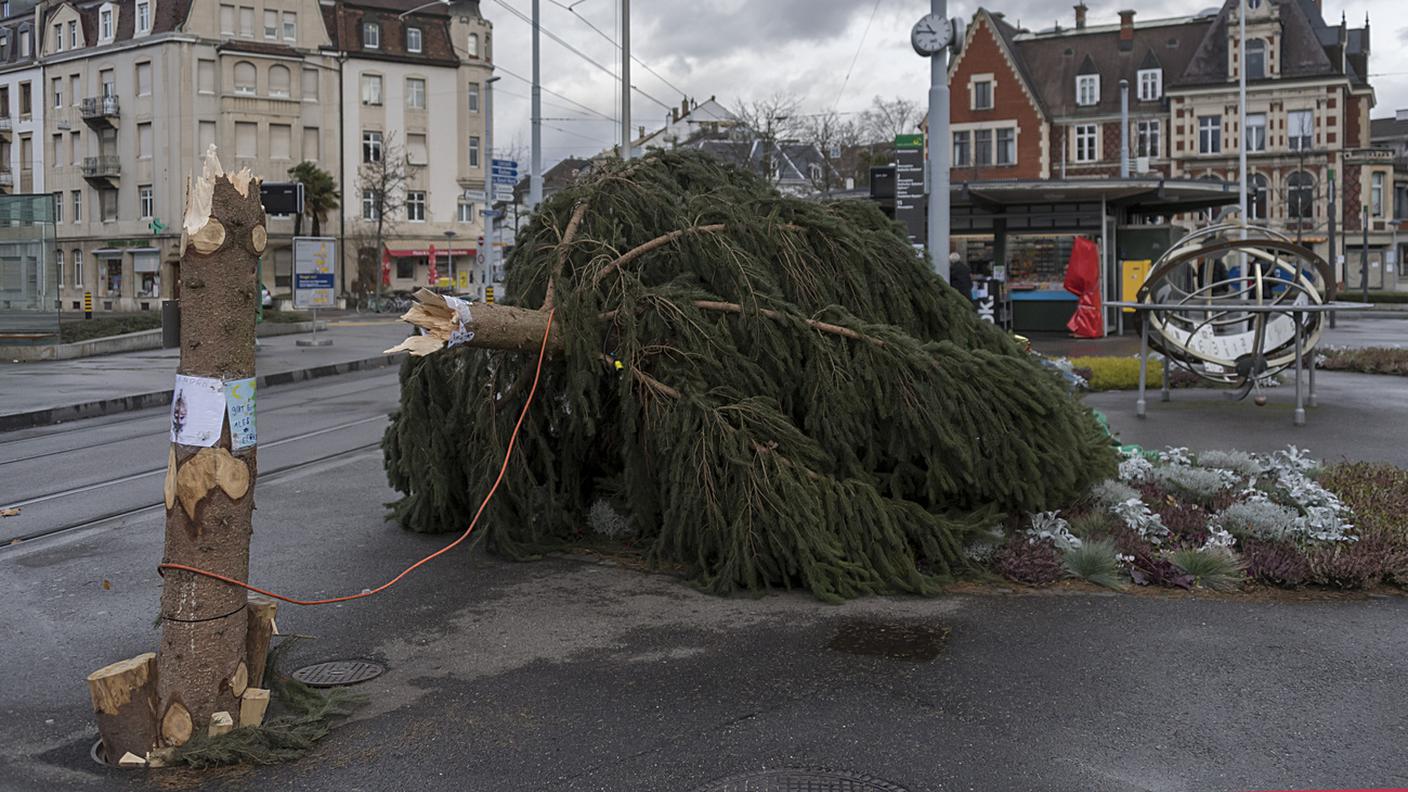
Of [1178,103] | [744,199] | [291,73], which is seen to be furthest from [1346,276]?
[744,199]

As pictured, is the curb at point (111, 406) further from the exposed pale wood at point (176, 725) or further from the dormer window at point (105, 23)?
the dormer window at point (105, 23)

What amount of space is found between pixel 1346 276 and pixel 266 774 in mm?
77440

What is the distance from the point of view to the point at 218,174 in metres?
4.39

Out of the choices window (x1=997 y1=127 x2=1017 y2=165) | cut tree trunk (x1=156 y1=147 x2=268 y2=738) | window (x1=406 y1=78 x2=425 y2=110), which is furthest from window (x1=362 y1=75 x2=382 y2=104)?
cut tree trunk (x1=156 y1=147 x2=268 y2=738)

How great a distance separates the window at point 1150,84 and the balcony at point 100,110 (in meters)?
58.2

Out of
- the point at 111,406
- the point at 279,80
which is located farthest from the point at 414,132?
the point at 111,406

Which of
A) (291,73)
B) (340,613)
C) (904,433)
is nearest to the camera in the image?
(340,613)

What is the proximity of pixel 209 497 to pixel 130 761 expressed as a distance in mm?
959

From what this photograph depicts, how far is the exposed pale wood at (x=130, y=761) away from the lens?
4305 mm

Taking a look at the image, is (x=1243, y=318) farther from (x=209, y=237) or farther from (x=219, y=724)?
(x=219, y=724)

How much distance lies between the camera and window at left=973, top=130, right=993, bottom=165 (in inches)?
2744

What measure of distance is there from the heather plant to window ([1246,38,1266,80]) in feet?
227

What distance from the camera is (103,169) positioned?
225 feet

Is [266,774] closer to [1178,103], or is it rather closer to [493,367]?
[493,367]
